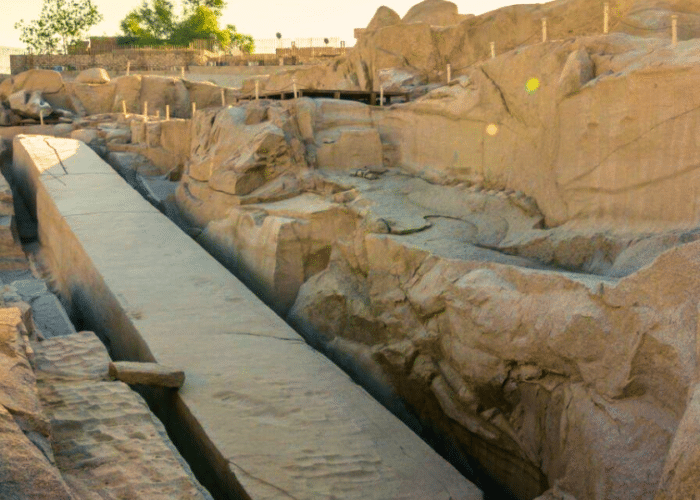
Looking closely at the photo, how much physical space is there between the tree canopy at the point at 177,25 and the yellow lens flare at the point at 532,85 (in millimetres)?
26478

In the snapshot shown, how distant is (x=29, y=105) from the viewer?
15938mm

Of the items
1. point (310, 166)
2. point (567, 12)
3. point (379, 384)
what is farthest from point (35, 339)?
point (567, 12)

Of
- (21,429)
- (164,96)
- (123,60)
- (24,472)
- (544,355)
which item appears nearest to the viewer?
(24,472)

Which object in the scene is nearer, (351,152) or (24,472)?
(24,472)

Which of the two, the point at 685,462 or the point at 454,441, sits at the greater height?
the point at 685,462

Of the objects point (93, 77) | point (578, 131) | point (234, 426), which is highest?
point (93, 77)

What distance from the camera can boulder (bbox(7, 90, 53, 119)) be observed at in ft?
52.0

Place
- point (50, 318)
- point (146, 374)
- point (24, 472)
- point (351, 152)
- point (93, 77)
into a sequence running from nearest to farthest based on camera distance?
point (24, 472) → point (146, 374) → point (50, 318) → point (351, 152) → point (93, 77)

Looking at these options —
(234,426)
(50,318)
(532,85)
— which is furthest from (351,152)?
(234,426)

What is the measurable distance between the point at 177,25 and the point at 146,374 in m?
30.9

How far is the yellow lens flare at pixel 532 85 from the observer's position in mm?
7145

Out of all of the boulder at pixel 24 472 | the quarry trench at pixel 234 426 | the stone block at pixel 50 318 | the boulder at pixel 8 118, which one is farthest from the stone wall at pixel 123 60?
the boulder at pixel 24 472

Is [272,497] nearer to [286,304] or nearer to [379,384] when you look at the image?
[379,384]

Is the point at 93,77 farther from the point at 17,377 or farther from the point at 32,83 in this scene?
the point at 17,377
